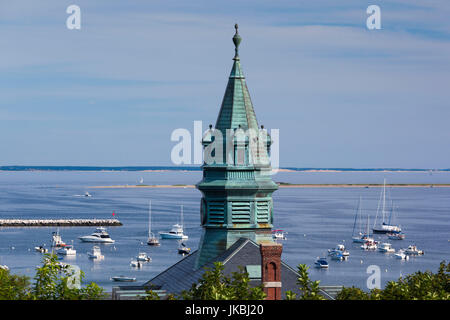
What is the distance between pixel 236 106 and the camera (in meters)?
36.5

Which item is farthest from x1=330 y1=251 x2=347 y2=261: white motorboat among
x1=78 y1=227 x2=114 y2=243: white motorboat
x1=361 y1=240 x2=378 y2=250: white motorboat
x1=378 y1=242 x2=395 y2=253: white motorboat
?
x1=78 y1=227 x2=114 y2=243: white motorboat

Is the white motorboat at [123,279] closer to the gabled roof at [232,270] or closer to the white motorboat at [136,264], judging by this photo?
the white motorboat at [136,264]

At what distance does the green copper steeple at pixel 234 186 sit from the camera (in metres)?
35.5

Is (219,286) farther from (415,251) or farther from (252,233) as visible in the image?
(415,251)

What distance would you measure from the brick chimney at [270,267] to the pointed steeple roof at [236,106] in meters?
7.42

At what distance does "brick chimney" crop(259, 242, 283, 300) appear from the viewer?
30.3 metres

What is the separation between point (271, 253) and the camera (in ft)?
99.5

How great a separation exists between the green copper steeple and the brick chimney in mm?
4644

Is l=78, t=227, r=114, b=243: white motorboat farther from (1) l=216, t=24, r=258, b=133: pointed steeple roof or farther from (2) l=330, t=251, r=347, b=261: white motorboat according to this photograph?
(1) l=216, t=24, r=258, b=133: pointed steeple roof

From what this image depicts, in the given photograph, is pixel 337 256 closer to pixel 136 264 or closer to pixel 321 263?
pixel 321 263

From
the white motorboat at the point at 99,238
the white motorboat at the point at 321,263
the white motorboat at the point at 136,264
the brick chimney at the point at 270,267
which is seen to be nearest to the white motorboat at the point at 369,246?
the white motorboat at the point at 321,263
